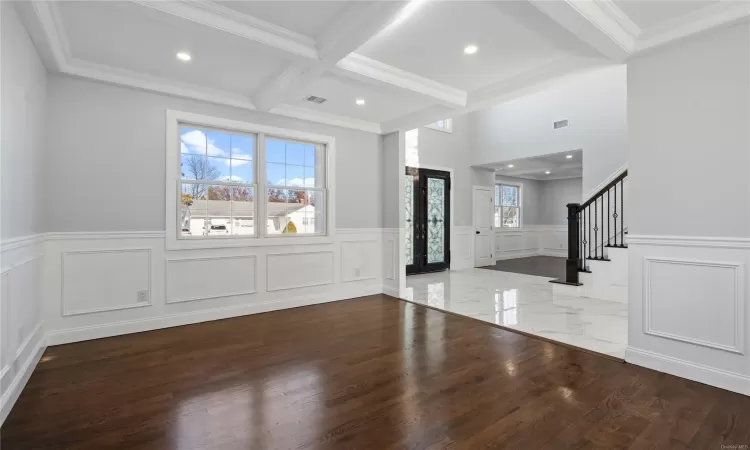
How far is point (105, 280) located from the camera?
11.8 feet

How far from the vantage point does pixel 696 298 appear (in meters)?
2.63

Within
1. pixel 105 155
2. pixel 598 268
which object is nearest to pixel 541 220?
pixel 598 268

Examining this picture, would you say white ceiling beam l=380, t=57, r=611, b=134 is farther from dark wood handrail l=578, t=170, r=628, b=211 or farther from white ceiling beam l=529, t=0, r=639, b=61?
dark wood handrail l=578, t=170, r=628, b=211

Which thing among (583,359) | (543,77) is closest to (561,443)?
(583,359)

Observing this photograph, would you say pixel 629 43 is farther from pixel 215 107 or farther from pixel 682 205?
pixel 215 107

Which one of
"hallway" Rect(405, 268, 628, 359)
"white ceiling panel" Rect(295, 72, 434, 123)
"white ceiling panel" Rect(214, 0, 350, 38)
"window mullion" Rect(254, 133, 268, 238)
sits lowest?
"hallway" Rect(405, 268, 628, 359)

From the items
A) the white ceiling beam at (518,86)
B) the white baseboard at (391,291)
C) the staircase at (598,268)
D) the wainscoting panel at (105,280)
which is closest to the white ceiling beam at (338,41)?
the white ceiling beam at (518,86)

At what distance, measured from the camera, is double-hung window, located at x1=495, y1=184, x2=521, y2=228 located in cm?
1082

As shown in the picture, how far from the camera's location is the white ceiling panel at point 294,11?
2.53 meters

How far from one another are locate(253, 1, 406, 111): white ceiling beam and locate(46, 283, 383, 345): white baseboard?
253 centimetres

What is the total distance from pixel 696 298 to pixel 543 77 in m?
2.26

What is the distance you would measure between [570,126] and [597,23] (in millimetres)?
5318

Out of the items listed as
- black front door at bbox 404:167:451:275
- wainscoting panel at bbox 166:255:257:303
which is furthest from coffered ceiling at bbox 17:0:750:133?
black front door at bbox 404:167:451:275

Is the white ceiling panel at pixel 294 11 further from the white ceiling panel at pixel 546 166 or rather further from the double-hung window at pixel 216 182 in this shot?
the white ceiling panel at pixel 546 166
